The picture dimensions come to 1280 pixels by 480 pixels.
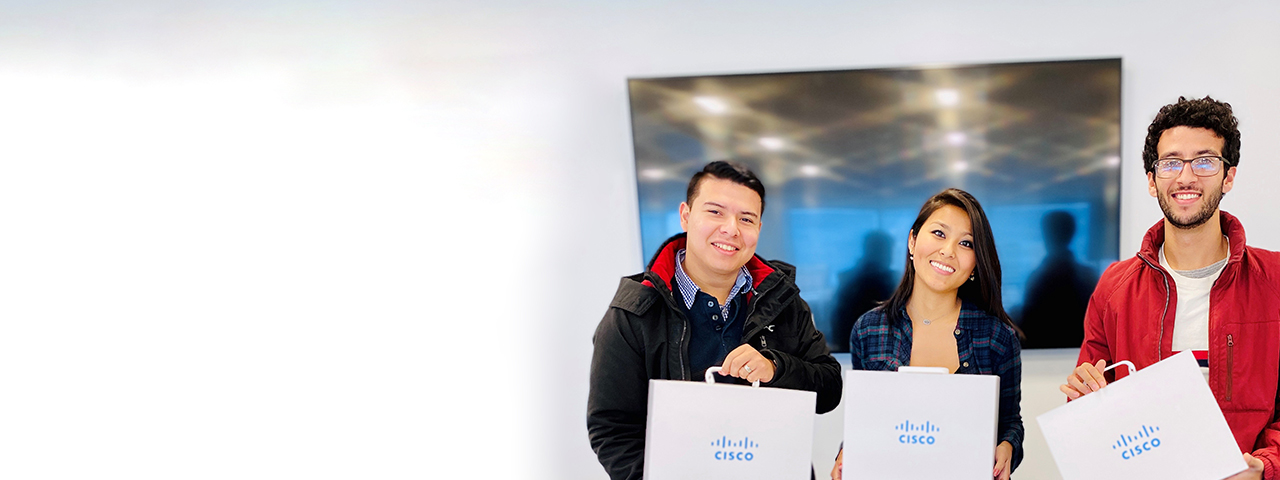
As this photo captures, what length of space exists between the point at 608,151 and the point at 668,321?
113 centimetres

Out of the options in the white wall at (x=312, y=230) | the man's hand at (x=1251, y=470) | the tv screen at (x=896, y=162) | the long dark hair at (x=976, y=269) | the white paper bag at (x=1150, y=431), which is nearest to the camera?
the white paper bag at (x=1150, y=431)

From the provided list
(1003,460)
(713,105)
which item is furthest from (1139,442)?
(713,105)

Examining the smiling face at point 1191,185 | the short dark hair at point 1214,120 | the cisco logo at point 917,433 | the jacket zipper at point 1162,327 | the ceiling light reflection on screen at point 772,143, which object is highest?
the ceiling light reflection on screen at point 772,143

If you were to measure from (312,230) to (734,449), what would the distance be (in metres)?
1.95

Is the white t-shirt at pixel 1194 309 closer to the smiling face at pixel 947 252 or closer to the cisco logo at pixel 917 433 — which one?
the smiling face at pixel 947 252

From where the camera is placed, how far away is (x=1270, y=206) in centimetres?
234

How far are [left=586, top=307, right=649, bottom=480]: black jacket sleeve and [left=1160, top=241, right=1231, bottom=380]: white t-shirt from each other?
1.18 m

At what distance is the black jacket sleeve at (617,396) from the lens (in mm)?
1564

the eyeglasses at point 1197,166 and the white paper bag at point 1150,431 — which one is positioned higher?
the eyeglasses at point 1197,166

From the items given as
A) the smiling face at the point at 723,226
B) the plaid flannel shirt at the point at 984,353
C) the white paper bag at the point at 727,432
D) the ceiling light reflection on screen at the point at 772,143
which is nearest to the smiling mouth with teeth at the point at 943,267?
the plaid flannel shirt at the point at 984,353

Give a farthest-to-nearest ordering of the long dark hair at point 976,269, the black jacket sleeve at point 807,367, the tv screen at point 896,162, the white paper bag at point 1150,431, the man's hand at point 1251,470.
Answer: the tv screen at point 896,162, the long dark hair at point 976,269, the black jacket sleeve at point 807,367, the man's hand at point 1251,470, the white paper bag at point 1150,431

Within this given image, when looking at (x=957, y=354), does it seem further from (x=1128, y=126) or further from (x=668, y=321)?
(x=1128, y=126)

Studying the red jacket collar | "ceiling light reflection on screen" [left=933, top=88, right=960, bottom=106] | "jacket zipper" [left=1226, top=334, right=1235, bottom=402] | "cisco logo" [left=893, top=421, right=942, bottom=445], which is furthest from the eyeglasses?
"ceiling light reflection on screen" [left=933, top=88, right=960, bottom=106]

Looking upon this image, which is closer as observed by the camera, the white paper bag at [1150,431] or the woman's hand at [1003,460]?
the white paper bag at [1150,431]
